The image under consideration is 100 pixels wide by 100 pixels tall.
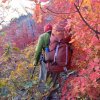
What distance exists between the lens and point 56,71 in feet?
16.4

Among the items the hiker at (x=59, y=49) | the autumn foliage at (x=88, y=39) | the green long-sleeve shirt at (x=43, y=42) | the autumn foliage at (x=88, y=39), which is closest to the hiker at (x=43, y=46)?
the green long-sleeve shirt at (x=43, y=42)

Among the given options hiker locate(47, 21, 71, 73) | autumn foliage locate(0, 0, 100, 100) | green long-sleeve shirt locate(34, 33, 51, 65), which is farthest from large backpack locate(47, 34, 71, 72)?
autumn foliage locate(0, 0, 100, 100)

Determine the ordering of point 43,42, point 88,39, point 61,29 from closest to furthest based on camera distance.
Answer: point 88,39
point 61,29
point 43,42

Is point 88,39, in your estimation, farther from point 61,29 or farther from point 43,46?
point 43,46

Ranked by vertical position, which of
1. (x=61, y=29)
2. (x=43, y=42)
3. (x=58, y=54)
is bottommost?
(x=58, y=54)

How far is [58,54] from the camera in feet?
15.6

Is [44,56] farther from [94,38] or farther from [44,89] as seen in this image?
[94,38]

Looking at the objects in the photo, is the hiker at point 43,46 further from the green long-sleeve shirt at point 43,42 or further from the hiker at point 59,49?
the hiker at point 59,49

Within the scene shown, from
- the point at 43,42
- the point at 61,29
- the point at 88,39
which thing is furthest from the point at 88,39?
the point at 43,42

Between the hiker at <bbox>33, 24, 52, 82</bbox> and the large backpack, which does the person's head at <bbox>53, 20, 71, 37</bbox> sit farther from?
the hiker at <bbox>33, 24, 52, 82</bbox>

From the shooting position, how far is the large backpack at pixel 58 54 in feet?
15.6

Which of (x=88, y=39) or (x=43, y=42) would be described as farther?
(x=43, y=42)

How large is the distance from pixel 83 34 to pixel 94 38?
19 cm

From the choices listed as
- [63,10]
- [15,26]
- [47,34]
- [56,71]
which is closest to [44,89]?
[56,71]
